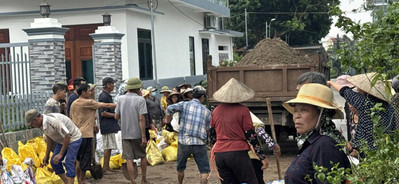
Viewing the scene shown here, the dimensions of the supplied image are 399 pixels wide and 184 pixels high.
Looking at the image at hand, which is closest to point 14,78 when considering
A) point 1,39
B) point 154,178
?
point 154,178

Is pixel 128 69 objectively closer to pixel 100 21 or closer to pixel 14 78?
pixel 100 21

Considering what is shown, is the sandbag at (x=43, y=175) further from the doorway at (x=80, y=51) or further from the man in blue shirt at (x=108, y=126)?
the doorway at (x=80, y=51)

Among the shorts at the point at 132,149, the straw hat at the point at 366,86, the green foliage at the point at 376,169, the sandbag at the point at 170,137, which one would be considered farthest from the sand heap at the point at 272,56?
the green foliage at the point at 376,169

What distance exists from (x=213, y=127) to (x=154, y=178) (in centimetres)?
379

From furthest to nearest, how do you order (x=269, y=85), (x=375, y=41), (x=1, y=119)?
(x=269, y=85), (x=1, y=119), (x=375, y=41)

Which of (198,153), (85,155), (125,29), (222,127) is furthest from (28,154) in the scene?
(125,29)

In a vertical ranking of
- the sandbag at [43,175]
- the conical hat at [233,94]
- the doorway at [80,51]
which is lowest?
the sandbag at [43,175]

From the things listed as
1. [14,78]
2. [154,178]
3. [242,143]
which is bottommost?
[154,178]

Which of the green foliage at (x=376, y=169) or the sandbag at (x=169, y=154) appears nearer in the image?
the green foliage at (x=376, y=169)

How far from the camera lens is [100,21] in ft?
62.6

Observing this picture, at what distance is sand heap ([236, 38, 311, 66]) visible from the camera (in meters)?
13.9

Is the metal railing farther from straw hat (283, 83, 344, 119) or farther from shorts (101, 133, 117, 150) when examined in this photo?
straw hat (283, 83, 344, 119)

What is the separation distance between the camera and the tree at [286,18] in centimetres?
4528

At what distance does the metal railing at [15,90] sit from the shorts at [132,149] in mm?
2459
